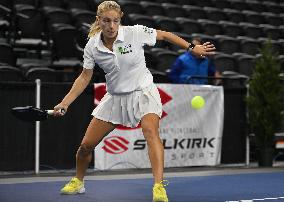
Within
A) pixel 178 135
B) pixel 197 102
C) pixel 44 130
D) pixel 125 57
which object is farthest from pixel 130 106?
pixel 178 135

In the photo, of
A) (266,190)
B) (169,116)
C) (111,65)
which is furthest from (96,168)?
(111,65)

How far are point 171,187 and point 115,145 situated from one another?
6.79ft

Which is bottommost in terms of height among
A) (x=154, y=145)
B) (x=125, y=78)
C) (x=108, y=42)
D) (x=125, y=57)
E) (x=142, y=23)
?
(x=154, y=145)

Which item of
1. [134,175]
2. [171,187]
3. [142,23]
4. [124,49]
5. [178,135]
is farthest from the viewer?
[142,23]

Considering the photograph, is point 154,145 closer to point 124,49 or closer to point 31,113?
point 124,49

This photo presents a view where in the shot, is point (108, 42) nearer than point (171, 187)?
Yes

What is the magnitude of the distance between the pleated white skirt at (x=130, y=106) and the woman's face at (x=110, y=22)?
23.9 inches

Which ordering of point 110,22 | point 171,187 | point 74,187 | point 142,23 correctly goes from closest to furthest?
point 110,22, point 74,187, point 171,187, point 142,23

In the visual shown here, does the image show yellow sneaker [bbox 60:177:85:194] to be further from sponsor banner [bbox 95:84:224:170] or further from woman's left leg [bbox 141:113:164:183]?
sponsor banner [bbox 95:84:224:170]

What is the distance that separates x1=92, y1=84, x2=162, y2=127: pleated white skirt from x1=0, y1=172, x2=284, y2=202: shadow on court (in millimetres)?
782

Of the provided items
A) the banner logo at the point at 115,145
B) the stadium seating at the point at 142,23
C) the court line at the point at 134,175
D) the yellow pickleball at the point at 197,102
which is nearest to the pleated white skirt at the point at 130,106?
the court line at the point at 134,175

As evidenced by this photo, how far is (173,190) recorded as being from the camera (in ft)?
23.7

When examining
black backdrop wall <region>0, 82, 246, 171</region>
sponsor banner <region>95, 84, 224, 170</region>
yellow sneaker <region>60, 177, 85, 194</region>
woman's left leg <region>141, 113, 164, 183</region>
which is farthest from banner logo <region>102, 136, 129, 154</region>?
woman's left leg <region>141, 113, 164, 183</region>

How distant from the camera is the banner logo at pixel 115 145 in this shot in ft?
30.7
